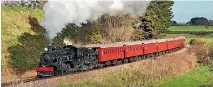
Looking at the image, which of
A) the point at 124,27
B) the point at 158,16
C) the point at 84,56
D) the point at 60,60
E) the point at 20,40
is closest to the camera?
the point at 60,60

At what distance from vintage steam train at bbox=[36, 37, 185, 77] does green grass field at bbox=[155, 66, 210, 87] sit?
5.28 m

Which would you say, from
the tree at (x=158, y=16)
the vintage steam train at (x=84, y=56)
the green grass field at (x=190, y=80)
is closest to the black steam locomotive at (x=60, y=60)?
the vintage steam train at (x=84, y=56)

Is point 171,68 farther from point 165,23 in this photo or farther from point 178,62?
point 165,23

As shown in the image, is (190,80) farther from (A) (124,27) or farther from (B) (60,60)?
(B) (60,60)

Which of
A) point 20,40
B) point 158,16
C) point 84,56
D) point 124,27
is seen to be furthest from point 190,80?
point 158,16

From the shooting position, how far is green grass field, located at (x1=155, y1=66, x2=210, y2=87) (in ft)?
138

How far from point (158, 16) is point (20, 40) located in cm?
3023

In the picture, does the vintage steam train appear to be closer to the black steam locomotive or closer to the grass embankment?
the black steam locomotive

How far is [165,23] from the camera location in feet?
243

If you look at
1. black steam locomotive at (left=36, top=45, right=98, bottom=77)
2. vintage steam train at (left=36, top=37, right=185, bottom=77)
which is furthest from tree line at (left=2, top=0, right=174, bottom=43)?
black steam locomotive at (left=36, top=45, right=98, bottom=77)

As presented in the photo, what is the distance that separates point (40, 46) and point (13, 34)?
3.55 m

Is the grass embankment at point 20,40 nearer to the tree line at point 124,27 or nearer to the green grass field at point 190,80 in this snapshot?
the tree line at point 124,27

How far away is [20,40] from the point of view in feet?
151

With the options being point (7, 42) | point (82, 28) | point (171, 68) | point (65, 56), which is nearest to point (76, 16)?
point (65, 56)
